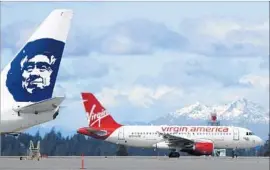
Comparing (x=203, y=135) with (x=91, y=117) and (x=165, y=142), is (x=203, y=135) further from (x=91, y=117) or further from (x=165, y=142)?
(x=91, y=117)

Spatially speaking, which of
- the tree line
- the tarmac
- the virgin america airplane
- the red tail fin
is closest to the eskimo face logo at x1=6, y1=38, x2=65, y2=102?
the tarmac

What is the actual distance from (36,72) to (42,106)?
5.58 ft

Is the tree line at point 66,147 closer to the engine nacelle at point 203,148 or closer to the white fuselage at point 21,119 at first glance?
the engine nacelle at point 203,148

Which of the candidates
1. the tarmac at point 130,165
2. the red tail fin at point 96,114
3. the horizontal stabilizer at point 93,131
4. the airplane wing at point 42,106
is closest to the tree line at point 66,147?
the red tail fin at point 96,114

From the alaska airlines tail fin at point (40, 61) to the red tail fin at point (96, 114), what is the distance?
51631 mm

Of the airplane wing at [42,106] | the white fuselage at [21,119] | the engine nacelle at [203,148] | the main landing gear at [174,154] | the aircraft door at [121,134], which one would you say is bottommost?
the white fuselage at [21,119]

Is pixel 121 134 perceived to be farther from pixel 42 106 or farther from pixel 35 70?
pixel 42 106

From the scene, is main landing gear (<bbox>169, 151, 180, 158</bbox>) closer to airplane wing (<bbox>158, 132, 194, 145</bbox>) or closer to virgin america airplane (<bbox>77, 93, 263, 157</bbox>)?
virgin america airplane (<bbox>77, 93, 263, 157</bbox>)

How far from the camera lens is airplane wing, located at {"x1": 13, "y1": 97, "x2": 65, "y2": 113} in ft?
71.5

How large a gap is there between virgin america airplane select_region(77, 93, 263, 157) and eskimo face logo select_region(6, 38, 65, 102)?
4896 cm

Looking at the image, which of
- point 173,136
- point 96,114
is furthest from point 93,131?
point 173,136

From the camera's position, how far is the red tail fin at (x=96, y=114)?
75.4 m

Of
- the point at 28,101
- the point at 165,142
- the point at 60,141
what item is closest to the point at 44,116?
the point at 28,101

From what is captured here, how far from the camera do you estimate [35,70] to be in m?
23.6
